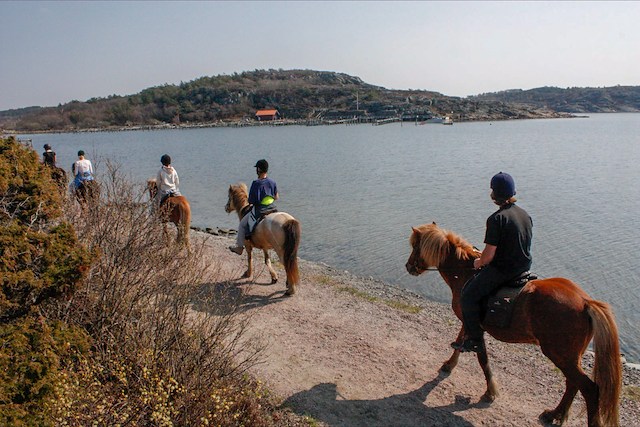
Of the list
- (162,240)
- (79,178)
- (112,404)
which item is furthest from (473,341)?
(79,178)

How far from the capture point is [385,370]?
7016 mm

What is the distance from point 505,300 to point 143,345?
422cm

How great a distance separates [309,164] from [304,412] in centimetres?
3990

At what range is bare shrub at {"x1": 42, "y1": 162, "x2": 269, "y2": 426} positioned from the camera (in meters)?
4.25

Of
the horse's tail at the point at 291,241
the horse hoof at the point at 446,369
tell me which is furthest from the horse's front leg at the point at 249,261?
the horse hoof at the point at 446,369

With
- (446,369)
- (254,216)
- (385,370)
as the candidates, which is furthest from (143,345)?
(254,216)

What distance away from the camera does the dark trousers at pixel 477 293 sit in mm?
5496

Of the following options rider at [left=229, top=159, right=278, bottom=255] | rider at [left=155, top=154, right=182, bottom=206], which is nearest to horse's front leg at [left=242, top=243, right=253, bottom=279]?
rider at [left=229, top=159, right=278, bottom=255]

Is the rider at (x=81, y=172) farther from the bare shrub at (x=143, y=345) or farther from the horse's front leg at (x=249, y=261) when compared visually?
the bare shrub at (x=143, y=345)

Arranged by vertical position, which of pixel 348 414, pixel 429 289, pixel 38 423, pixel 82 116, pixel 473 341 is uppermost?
pixel 82 116

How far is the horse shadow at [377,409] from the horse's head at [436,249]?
1842 millimetres

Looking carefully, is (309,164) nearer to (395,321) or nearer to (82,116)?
(395,321)

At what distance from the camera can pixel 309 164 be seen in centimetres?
4509

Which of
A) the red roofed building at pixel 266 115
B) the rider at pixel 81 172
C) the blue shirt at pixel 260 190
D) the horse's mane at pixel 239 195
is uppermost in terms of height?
the red roofed building at pixel 266 115
